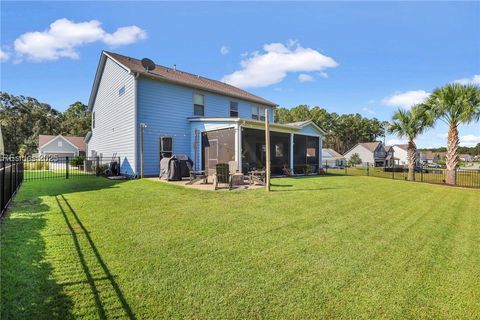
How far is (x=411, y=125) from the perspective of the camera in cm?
1892

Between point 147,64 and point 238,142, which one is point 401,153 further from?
point 147,64

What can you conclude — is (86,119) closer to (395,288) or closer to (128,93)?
(128,93)

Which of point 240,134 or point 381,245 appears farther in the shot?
point 240,134

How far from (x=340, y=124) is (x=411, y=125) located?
2083 inches

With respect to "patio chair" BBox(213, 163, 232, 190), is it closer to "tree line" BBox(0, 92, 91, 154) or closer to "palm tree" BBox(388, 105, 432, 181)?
"palm tree" BBox(388, 105, 432, 181)

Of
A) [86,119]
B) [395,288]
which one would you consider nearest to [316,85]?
[395,288]

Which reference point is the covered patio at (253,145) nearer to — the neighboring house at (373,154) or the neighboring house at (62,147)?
the neighboring house at (62,147)

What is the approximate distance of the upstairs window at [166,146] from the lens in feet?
45.2

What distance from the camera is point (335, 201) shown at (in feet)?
23.9

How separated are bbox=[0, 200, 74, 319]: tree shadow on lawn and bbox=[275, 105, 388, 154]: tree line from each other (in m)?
61.6

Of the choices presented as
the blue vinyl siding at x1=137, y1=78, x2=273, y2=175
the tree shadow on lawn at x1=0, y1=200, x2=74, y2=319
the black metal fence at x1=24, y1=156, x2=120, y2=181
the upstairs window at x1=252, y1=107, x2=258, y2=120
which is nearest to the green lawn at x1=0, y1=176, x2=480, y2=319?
the tree shadow on lawn at x1=0, y1=200, x2=74, y2=319

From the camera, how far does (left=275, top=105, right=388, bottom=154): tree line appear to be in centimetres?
6364

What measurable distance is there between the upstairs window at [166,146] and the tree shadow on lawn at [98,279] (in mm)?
9508

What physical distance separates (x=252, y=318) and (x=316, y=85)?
26645mm
